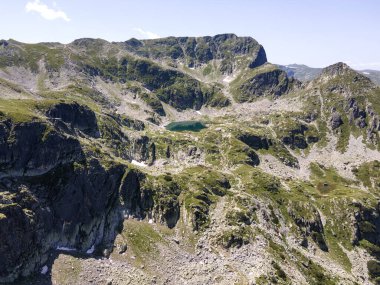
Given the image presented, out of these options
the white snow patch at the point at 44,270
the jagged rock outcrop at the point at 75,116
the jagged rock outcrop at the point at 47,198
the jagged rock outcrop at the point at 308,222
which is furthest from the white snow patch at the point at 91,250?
the jagged rock outcrop at the point at 75,116

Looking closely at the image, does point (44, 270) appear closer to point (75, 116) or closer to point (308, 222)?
point (308, 222)

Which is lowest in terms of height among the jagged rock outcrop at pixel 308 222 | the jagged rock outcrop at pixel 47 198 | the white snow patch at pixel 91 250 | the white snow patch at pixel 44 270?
the jagged rock outcrop at pixel 308 222

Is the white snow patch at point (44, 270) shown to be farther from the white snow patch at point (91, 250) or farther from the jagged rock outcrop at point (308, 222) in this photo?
the jagged rock outcrop at point (308, 222)

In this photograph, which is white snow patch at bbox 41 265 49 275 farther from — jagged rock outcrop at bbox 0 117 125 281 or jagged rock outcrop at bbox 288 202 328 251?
jagged rock outcrop at bbox 288 202 328 251

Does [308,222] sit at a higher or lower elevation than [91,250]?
lower

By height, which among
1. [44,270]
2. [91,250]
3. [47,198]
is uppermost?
[47,198]

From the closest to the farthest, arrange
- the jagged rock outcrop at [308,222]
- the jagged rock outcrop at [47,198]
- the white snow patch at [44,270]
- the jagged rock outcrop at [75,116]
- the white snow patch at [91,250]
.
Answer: the jagged rock outcrop at [47,198] < the white snow patch at [44,270] < the white snow patch at [91,250] < the jagged rock outcrop at [308,222] < the jagged rock outcrop at [75,116]

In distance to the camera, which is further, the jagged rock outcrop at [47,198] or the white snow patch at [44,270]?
the white snow patch at [44,270]

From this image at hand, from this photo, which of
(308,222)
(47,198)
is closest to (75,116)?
(47,198)

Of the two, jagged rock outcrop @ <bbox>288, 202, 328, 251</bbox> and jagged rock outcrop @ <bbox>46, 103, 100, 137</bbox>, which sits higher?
jagged rock outcrop @ <bbox>46, 103, 100, 137</bbox>

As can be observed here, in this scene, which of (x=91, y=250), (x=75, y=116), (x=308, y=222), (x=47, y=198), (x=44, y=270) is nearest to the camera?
(x=44, y=270)

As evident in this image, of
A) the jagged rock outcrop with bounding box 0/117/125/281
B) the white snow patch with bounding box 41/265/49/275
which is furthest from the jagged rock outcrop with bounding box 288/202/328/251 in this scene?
the white snow patch with bounding box 41/265/49/275
